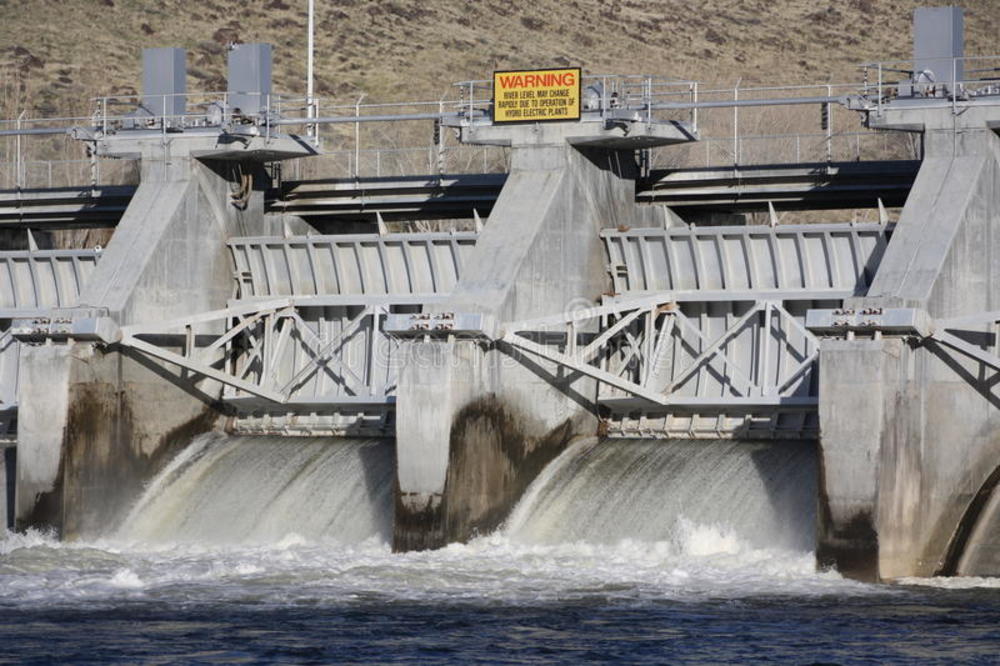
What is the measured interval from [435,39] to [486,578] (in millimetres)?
65476

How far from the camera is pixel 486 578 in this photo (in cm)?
2989

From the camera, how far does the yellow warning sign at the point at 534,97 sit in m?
35.9

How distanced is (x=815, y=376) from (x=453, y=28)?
62220mm

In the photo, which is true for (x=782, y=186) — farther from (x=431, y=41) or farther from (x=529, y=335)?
(x=431, y=41)

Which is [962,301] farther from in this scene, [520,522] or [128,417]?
[128,417]

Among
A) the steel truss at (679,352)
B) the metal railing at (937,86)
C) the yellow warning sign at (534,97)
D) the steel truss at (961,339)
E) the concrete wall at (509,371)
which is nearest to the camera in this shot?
the steel truss at (961,339)

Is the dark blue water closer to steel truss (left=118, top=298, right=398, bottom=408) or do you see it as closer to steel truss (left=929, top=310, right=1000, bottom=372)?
steel truss (left=929, top=310, right=1000, bottom=372)

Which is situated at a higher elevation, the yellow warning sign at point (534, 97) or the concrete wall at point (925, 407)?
the yellow warning sign at point (534, 97)

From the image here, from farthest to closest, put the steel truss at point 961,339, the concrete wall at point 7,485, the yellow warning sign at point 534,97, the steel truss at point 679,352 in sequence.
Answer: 1. the concrete wall at point 7,485
2. the yellow warning sign at point 534,97
3. the steel truss at point 679,352
4. the steel truss at point 961,339

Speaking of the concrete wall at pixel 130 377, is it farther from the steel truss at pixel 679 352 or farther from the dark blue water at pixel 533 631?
the dark blue water at pixel 533 631

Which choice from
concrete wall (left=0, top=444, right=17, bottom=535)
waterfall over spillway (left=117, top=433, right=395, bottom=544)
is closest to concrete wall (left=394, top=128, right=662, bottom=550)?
waterfall over spillway (left=117, top=433, right=395, bottom=544)

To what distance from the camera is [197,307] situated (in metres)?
39.3

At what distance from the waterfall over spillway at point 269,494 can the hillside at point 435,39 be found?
4595cm

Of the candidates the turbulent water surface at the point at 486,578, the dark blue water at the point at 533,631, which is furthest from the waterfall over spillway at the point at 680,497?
the dark blue water at the point at 533,631
